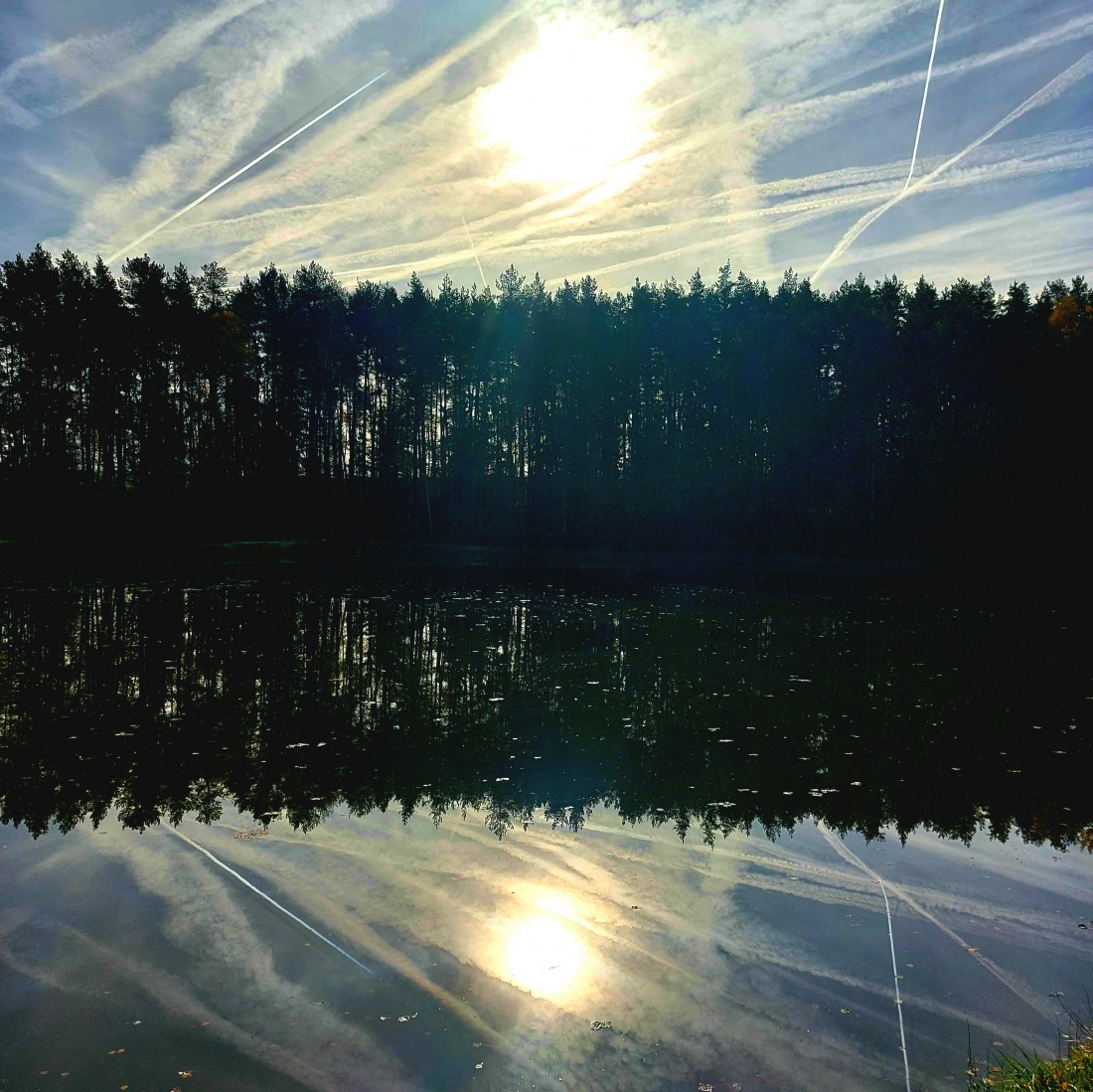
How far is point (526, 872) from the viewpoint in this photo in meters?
7.19

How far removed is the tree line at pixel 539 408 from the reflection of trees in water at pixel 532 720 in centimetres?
3256

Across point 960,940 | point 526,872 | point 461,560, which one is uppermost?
point 461,560

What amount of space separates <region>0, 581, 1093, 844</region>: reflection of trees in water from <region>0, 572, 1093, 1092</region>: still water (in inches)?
2.7

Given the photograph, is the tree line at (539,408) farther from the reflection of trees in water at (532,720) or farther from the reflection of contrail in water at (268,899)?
the reflection of contrail in water at (268,899)

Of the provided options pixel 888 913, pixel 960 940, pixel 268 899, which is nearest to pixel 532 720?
pixel 268 899

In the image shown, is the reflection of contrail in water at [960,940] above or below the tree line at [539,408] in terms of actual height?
below

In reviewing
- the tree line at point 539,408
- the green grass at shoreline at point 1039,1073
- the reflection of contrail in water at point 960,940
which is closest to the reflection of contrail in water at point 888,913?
the reflection of contrail in water at point 960,940

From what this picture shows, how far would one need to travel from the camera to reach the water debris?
7730 millimetres

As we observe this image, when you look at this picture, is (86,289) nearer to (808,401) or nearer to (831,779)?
(808,401)

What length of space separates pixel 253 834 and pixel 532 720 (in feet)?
16.8

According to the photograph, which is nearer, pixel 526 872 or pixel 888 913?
pixel 888 913

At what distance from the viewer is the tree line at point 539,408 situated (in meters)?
53.0

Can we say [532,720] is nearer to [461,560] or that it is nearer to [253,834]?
[253,834]

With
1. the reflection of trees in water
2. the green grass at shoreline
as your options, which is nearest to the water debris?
the reflection of trees in water
